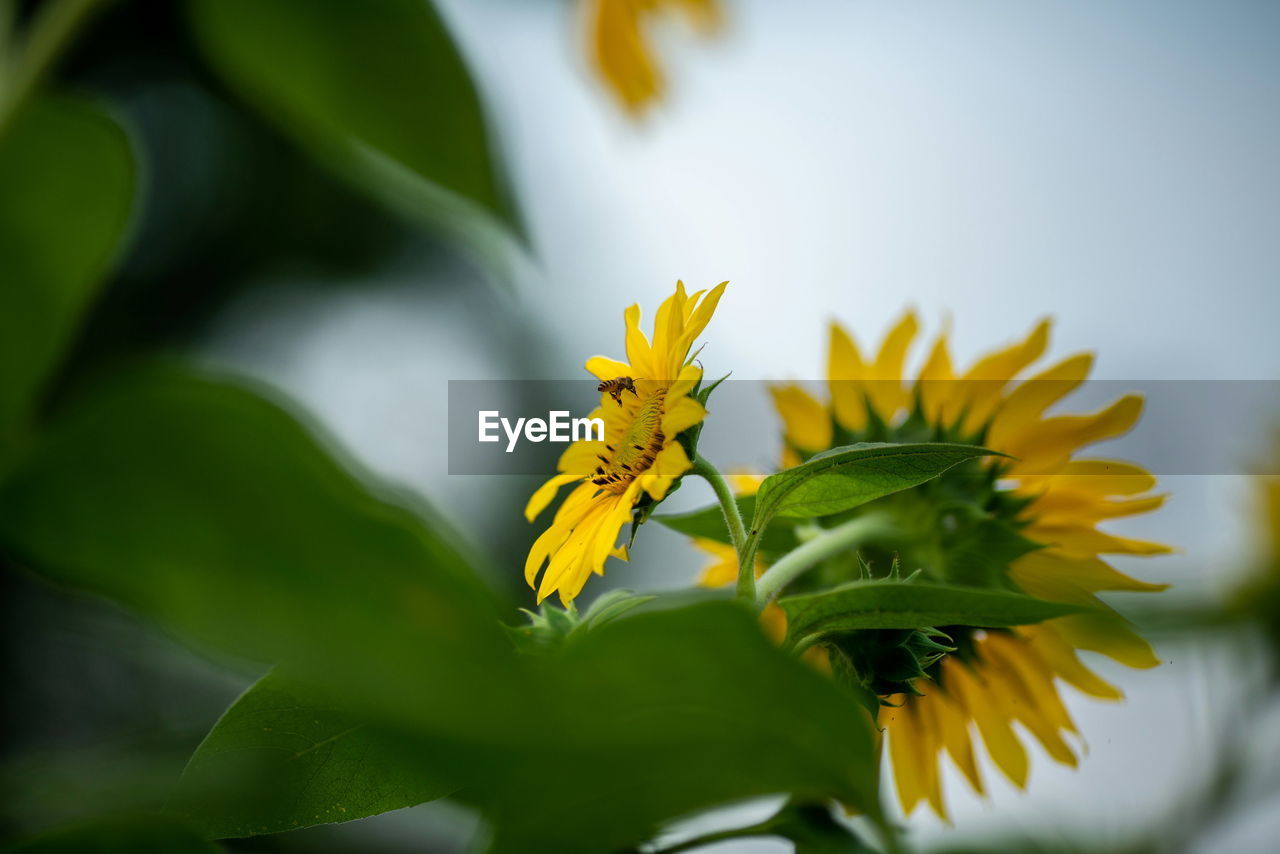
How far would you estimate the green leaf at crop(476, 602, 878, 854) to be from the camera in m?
0.11

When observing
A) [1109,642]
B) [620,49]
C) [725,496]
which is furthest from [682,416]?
[620,49]

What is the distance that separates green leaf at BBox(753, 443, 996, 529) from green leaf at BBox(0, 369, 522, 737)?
110 mm

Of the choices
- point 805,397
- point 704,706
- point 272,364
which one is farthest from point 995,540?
point 272,364

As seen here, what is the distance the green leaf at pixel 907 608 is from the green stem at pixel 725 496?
3 cm

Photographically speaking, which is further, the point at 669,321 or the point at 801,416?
the point at 801,416

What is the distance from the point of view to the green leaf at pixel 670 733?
114 mm

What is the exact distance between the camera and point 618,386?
0.85ft

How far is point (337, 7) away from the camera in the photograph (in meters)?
0.21

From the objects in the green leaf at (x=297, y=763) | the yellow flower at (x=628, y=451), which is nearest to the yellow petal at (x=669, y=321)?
the yellow flower at (x=628, y=451)

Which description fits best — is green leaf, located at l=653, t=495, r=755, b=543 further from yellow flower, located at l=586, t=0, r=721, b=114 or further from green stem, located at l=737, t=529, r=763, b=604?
yellow flower, located at l=586, t=0, r=721, b=114

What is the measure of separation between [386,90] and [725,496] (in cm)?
11

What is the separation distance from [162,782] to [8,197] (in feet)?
0.36

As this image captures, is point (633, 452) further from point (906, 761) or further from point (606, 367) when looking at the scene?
point (906, 761)

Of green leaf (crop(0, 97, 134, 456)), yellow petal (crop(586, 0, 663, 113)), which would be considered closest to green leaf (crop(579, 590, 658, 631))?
green leaf (crop(0, 97, 134, 456))
